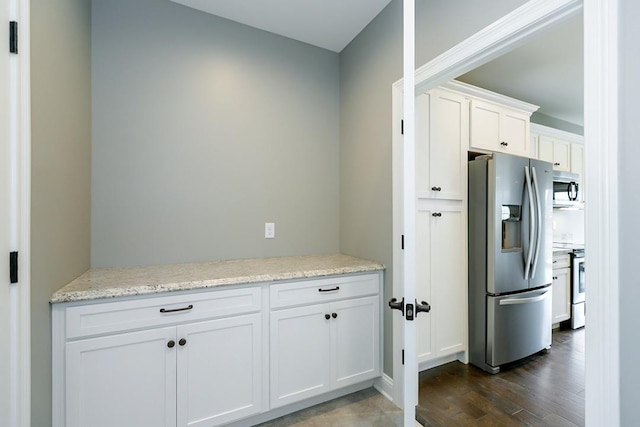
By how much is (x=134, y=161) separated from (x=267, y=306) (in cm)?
132

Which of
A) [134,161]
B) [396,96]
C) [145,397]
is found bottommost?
[145,397]

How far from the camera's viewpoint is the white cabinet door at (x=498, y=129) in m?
2.37

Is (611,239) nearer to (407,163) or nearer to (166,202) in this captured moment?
(407,163)

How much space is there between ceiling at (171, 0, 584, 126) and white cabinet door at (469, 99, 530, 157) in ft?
1.42

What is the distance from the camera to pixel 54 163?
122 centimetres

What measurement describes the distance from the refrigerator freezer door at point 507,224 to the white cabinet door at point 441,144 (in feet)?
0.81

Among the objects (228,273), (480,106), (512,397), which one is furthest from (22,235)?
(480,106)

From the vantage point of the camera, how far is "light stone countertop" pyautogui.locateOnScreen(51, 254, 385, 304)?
4.26 feet

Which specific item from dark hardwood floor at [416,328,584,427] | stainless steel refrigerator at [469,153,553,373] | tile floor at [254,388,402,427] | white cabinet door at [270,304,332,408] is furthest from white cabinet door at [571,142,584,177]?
white cabinet door at [270,304,332,408]

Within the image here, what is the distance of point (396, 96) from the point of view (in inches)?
72.4

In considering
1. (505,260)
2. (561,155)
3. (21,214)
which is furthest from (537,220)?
(21,214)

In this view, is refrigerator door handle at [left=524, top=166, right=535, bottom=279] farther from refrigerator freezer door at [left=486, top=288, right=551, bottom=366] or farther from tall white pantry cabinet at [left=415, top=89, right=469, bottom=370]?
tall white pantry cabinet at [left=415, top=89, right=469, bottom=370]

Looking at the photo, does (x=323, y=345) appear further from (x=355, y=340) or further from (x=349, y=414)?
(x=349, y=414)

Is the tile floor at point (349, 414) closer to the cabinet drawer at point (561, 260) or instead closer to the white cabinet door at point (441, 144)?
the white cabinet door at point (441, 144)
